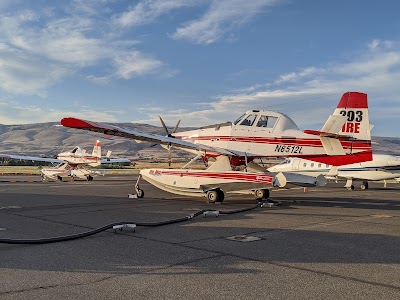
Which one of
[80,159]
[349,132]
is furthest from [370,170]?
[80,159]

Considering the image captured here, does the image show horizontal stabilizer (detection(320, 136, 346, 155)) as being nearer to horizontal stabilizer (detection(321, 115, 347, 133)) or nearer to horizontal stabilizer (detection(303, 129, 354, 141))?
horizontal stabilizer (detection(303, 129, 354, 141))

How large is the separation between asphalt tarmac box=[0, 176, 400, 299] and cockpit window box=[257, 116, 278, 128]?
6.60 m

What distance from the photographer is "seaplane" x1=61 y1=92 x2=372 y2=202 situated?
1628cm

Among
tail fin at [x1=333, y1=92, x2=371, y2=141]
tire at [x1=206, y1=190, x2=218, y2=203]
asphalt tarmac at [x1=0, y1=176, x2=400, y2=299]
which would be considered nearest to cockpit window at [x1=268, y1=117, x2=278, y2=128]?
tail fin at [x1=333, y1=92, x2=371, y2=141]

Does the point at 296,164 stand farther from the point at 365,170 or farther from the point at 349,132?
the point at 349,132

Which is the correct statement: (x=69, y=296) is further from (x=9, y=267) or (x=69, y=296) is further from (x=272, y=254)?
(x=272, y=254)

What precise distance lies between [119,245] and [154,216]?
15.4ft

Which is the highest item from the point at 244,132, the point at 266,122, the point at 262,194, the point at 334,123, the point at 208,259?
the point at 266,122

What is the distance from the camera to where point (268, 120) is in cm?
1823

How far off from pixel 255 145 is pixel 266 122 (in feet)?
3.84

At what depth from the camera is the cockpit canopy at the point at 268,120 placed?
59.3 ft

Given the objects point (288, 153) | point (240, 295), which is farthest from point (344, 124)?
point (240, 295)

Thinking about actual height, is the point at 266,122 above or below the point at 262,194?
above

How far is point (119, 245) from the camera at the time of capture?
827 centimetres
